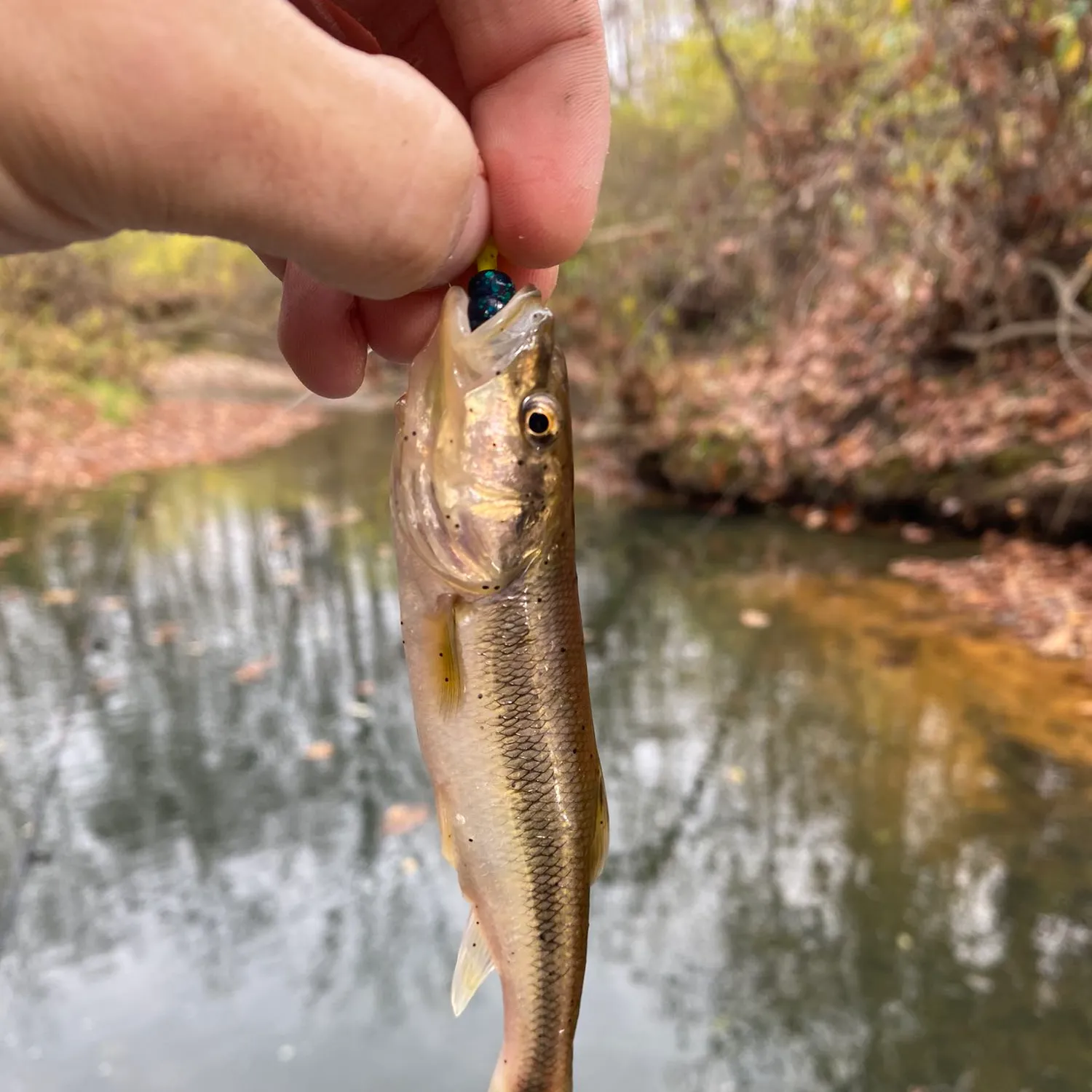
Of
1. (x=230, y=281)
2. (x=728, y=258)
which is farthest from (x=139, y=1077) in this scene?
(x=230, y=281)

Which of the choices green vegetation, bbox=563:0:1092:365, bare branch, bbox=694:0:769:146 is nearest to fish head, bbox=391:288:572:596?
green vegetation, bbox=563:0:1092:365

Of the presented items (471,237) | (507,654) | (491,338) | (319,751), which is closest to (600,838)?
(507,654)

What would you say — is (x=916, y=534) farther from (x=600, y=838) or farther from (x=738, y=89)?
(x=600, y=838)

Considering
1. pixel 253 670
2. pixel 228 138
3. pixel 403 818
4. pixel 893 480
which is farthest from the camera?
pixel 893 480

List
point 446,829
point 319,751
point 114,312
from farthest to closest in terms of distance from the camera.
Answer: point 114,312, point 319,751, point 446,829

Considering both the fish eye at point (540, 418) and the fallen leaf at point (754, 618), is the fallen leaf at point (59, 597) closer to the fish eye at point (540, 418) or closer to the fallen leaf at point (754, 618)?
the fallen leaf at point (754, 618)

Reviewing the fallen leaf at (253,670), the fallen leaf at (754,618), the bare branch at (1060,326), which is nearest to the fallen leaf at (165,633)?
the fallen leaf at (253,670)

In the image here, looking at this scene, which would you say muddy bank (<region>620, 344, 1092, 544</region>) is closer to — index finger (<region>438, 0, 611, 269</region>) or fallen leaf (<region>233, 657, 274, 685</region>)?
fallen leaf (<region>233, 657, 274, 685</region>)
